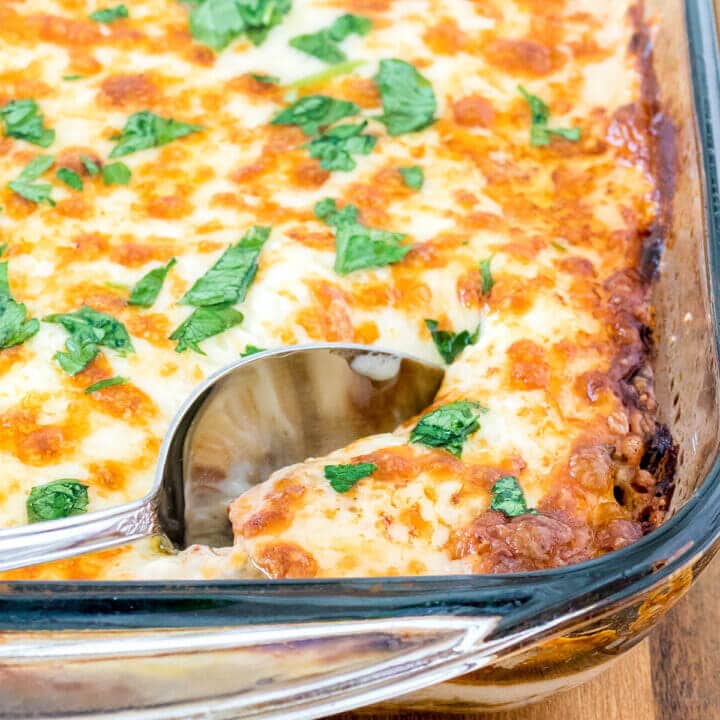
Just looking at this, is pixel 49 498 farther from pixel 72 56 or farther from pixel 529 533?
pixel 72 56

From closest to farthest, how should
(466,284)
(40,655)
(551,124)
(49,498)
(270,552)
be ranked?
1. (40,655)
2. (270,552)
3. (49,498)
4. (466,284)
5. (551,124)

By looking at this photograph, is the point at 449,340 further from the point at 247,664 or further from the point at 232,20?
the point at 232,20

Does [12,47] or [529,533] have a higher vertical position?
[12,47]

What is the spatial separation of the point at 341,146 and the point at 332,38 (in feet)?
1.44

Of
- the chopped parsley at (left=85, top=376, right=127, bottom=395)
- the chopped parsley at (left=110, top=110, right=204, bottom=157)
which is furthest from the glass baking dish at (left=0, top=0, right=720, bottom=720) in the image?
the chopped parsley at (left=110, top=110, right=204, bottom=157)

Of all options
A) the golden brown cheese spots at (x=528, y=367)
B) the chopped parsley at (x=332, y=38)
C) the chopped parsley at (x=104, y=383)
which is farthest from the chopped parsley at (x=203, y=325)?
the chopped parsley at (x=332, y=38)

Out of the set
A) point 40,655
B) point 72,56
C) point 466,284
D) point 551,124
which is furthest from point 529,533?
point 72,56

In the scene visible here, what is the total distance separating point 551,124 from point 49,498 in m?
1.61

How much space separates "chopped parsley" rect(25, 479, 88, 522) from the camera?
6.02 ft

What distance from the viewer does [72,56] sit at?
8.82ft

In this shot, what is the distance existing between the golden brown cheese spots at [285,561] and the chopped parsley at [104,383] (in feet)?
1.69

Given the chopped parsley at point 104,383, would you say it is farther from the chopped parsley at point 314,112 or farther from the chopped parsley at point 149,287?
the chopped parsley at point 314,112

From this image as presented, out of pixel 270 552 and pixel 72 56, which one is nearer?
pixel 270 552

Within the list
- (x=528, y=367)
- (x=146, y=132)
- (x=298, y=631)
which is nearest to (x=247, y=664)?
(x=298, y=631)
